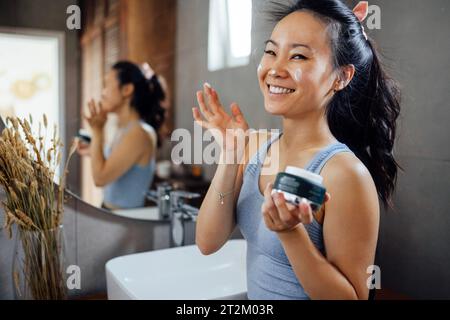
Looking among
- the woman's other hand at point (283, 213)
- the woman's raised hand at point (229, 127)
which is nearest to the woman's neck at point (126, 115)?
the woman's raised hand at point (229, 127)

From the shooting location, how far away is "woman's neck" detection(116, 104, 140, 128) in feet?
3.40

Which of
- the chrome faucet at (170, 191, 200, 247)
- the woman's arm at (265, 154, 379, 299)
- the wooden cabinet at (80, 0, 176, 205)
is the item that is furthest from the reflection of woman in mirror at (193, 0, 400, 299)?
the wooden cabinet at (80, 0, 176, 205)

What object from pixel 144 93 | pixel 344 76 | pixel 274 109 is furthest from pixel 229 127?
pixel 144 93

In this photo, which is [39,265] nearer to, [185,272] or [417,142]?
[185,272]

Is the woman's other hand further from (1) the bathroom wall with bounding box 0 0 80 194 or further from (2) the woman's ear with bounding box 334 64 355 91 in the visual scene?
(1) the bathroom wall with bounding box 0 0 80 194

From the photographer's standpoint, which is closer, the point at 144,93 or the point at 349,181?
the point at 349,181

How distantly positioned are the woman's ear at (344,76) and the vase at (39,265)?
0.64 m

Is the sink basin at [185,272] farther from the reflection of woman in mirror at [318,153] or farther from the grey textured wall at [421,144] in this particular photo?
the grey textured wall at [421,144]

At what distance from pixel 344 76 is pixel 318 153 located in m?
0.15

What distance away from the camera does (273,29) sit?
2.60 feet

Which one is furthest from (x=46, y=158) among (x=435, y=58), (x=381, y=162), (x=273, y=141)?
(x=435, y=58)

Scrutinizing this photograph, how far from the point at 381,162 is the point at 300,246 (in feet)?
0.80

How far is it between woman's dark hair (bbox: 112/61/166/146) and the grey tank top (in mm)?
339

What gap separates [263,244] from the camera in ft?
2.60
